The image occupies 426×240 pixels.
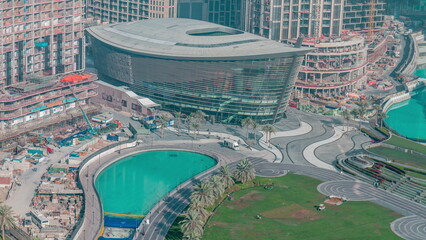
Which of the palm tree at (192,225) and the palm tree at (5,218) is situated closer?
the palm tree at (5,218)

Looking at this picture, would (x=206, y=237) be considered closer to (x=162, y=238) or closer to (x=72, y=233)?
(x=162, y=238)

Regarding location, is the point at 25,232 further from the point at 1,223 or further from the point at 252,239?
the point at 252,239

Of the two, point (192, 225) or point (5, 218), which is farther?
point (192, 225)

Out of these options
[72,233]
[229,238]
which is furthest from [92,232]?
[229,238]

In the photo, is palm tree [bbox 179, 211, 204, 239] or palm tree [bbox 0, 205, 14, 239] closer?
palm tree [bbox 0, 205, 14, 239]

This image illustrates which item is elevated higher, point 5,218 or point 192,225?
point 5,218

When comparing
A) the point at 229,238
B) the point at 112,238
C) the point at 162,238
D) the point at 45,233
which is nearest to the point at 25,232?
the point at 45,233

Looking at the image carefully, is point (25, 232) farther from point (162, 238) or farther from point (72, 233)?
point (162, 238)

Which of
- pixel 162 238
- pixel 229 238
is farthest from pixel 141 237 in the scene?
pixel 229 238
